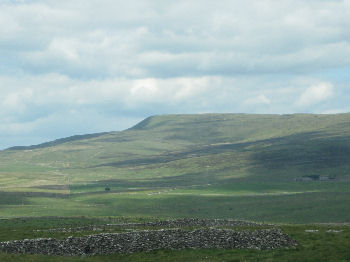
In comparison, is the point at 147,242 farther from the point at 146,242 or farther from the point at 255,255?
the point at 255,255

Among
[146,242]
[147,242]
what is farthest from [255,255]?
[146,242]

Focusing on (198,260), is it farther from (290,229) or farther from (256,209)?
(256,209)

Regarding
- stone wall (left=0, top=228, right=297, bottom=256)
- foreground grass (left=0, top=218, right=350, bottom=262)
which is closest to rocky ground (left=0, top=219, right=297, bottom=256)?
stone wall (left=0, top=228, right=297, bottom=256)

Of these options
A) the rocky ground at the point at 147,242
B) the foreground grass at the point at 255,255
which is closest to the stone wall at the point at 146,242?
the rocky ground at the point at 147,242

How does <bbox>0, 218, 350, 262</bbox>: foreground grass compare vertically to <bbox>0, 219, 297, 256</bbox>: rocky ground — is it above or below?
below

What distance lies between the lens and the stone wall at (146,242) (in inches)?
2208

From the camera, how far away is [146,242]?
57.5m

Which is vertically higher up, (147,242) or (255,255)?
(147,242)

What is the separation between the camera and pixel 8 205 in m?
181

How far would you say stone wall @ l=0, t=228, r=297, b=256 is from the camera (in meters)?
56.1

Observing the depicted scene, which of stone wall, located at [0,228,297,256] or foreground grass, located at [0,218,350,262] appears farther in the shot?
stone wall, located at [0,228,297,256]

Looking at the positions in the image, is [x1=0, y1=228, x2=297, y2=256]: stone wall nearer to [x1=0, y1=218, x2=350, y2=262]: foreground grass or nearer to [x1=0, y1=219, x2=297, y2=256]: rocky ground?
[x1=0, y1=219, x2=297, y2=256]: rocky ground

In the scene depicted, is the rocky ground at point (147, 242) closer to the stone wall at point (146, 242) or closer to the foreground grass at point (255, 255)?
the stone wall at point (146, 242)

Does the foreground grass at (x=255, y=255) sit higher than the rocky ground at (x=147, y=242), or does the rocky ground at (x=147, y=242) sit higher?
the rocky ground at (x=147, y=242)
